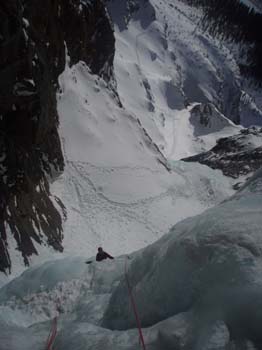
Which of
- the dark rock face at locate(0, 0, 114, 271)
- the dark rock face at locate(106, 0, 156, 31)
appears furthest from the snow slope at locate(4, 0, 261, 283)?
the dark rock face at locate(106, 0, 156, 31)

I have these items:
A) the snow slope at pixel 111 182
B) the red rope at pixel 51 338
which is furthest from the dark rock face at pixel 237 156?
the red rope at pixel 51 338

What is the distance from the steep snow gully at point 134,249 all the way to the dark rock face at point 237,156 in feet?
2.59

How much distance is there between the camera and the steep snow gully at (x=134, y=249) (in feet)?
8.89

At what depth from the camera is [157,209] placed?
14445 millimetres

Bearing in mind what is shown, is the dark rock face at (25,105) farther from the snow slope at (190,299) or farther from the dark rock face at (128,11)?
the dark rock face at (128,11)

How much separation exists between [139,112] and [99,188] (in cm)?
2823

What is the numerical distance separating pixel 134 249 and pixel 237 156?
12.9 m

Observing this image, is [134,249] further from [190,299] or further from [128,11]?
[128,11]

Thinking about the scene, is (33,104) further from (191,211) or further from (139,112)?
(139,112)

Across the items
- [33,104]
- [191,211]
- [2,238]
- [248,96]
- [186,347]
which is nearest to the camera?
[186,347]

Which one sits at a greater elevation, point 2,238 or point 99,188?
point 99,188

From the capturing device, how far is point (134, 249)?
12.0 meters

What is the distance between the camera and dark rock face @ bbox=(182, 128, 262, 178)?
20327mm

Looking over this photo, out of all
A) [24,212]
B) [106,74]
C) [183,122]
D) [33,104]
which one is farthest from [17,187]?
[183,122]
